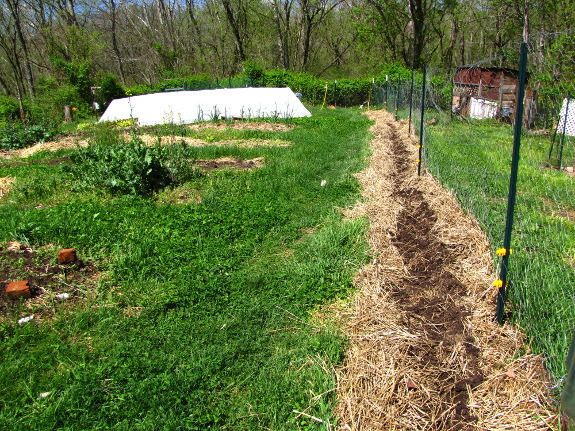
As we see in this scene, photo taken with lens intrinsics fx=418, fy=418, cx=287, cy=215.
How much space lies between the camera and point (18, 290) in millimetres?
3449

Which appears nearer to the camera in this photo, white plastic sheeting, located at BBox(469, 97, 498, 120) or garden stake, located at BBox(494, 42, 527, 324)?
garden stake, located at BBox(494, 42, 527, 324)

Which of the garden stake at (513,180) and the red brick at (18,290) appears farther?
the red brick at (18,290)

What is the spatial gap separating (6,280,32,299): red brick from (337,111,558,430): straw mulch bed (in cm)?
264

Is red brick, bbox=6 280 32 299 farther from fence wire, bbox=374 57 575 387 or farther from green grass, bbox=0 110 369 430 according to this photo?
fence wire, bbox=374 57 575 387

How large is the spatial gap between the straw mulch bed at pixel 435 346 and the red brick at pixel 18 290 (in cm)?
264

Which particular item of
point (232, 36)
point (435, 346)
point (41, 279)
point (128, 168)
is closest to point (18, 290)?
point (41, 279)

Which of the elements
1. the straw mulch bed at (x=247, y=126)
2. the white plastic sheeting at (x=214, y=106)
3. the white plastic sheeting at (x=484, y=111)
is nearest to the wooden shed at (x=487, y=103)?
the white plastic sheeting at (x=484, y=111)

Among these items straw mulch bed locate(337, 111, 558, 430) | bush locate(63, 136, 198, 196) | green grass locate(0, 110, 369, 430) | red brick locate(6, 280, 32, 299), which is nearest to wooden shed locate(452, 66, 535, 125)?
straw mulch bed locate(337, 111, 558, 430)

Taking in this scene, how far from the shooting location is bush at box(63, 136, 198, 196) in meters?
6.18

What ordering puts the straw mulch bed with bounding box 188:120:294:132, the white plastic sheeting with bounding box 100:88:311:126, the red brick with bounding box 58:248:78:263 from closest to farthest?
the red brick with bounding box 58:248:78:263
the straw mulch bed with bounding box 188:120:294:132
the white plastic sheeting with bounding box 100:88:311:126

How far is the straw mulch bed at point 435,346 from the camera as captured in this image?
234 centimetres

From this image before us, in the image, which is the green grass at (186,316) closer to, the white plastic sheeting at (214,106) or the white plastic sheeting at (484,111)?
the white plastic sheeting at (484,111)

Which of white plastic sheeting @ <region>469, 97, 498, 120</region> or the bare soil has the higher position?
white plastic sheeting @ <region>469, 97, 498, 120</region>

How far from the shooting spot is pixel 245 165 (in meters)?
8.43
